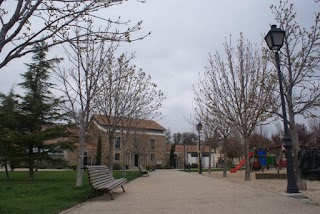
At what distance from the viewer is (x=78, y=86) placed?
17.5m

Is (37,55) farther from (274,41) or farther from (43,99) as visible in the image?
(274,41)

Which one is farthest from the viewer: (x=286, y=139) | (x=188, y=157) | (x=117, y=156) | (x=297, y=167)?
(x=188, y=157)

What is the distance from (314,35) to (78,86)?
10.6m

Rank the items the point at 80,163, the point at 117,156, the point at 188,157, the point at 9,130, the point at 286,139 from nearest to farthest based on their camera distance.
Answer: the point at 286,139, the point at 80,163, the point at 9,130, the point at 117,156, the point at 188,157

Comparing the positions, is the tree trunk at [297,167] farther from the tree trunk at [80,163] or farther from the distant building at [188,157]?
the distant building at [188,157]

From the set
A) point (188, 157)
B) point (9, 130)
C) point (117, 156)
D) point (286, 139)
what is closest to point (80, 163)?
point (286, 139)

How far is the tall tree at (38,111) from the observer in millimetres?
24922

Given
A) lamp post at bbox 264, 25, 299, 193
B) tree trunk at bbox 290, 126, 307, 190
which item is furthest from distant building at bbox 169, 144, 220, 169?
lamp post at bbox 264, 25, 299, 193

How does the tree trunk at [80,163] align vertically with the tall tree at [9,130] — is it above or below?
below

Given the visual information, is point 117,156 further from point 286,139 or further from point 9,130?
point 286,139

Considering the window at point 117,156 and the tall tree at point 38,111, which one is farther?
the window at point 117,156

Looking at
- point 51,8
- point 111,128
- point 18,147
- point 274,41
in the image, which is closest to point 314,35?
point 274,41

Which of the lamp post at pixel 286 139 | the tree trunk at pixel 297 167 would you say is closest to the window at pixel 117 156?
the tree trunk at pixel 297 167

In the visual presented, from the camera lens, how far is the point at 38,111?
82.7ft
